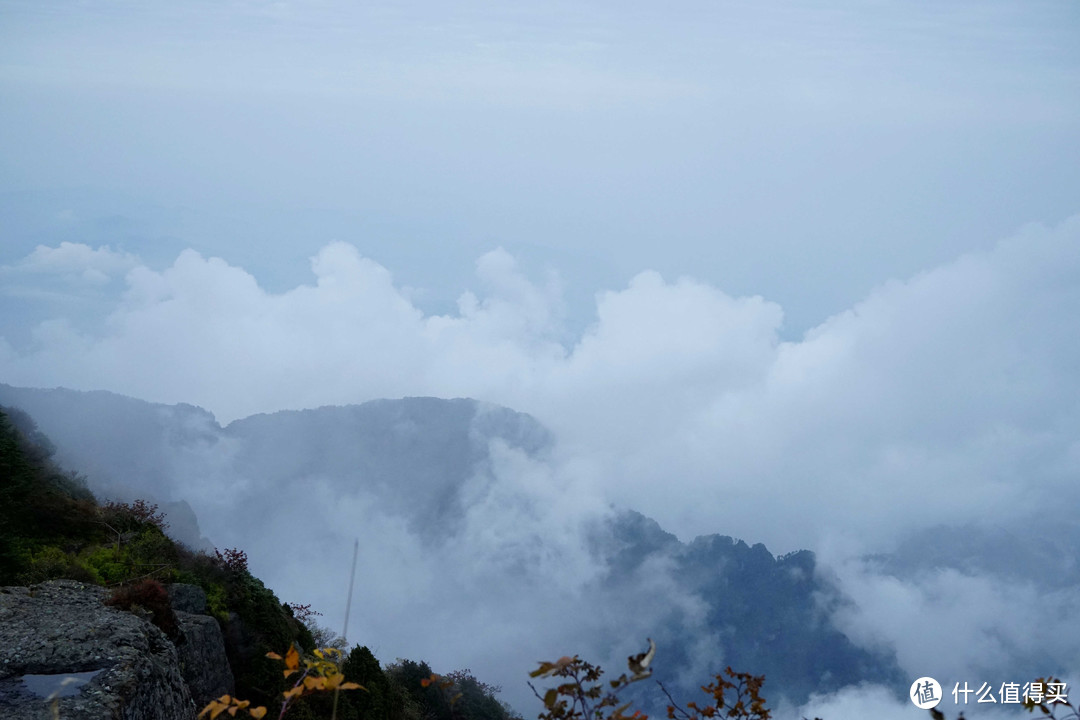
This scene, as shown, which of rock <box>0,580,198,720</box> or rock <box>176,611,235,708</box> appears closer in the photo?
rock <box>0,580,198,720</box>

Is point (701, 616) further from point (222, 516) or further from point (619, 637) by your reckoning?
point (222, 516)

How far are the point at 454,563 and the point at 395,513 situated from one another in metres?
18.8

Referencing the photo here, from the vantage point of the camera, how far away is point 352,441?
178250 mm

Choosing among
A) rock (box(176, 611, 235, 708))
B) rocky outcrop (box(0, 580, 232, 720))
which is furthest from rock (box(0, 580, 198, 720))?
rock (box(176, 611, 235, 708))

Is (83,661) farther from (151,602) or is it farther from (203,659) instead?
(203,659)

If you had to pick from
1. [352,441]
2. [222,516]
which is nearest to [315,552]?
[222,516]

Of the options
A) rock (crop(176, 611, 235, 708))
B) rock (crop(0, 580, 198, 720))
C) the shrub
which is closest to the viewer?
rock (crop(0, 580, 198, 720))

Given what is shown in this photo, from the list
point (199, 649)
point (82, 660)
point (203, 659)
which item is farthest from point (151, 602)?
point (82, 660)

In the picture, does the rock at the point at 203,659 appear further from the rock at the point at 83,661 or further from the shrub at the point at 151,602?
the rock at the point at 83,661

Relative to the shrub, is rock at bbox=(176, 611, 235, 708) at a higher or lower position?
lower

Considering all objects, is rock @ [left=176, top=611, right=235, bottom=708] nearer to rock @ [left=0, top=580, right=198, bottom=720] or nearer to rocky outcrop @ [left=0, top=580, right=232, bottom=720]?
rocky outcrop @ [left=0, top=580, right=232, bottom=720]

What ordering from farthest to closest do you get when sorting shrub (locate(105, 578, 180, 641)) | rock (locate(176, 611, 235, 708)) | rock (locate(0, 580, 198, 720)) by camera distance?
rock (locate(176, 611, 235, 708)) < shrub (locate(105, 578, 180, 641)) < rock (locate(0, 580, 198, 720))

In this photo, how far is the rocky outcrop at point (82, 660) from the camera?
7.44 m

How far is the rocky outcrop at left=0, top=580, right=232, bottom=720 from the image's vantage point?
293 inches
